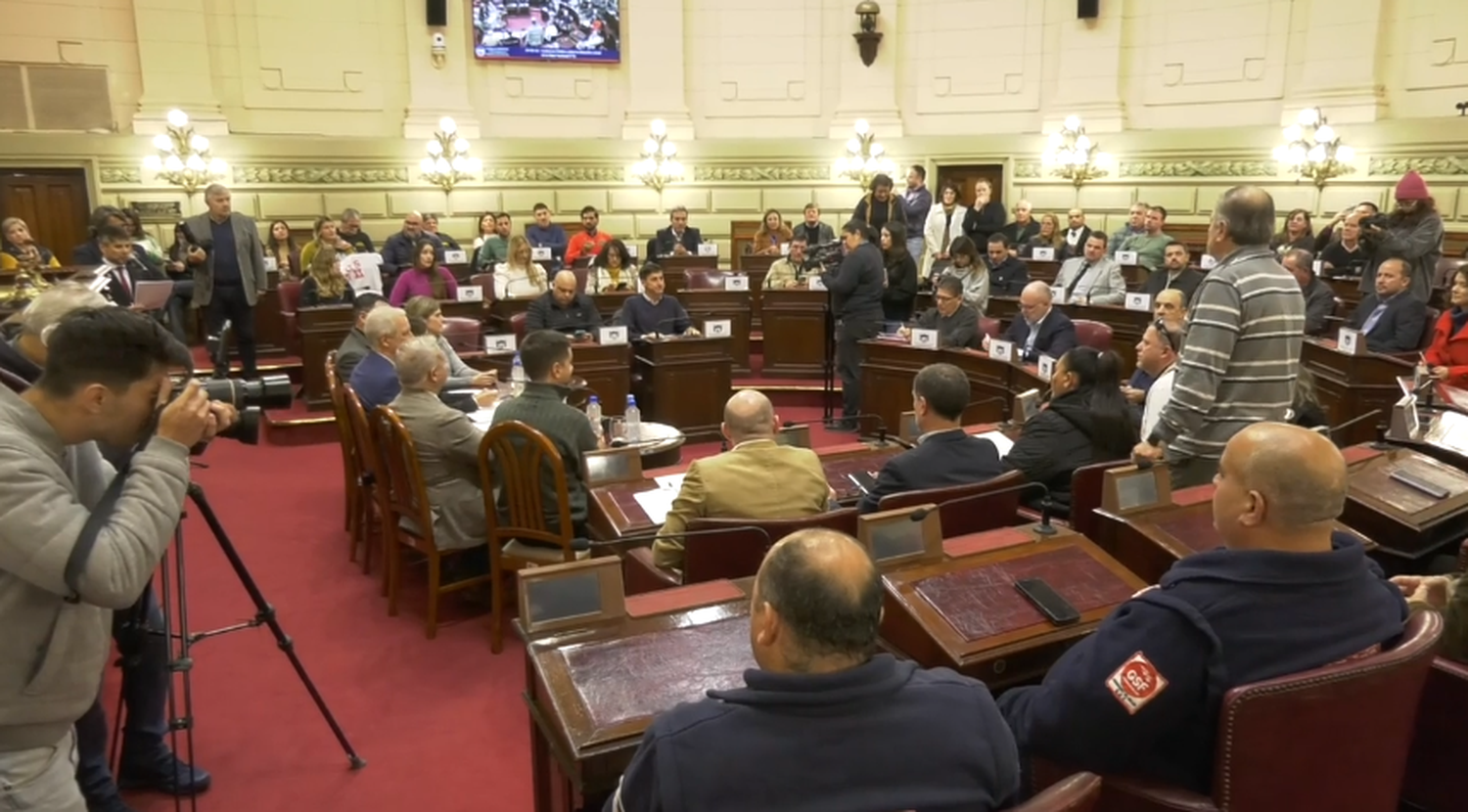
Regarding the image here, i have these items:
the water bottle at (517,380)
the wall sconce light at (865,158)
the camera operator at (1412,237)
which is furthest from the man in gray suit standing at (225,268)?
the camera operator at (1412,237)

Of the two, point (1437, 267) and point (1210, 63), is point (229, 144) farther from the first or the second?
point (1437, 267)

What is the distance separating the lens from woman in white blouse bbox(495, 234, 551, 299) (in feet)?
26.9

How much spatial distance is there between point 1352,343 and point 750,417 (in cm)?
434

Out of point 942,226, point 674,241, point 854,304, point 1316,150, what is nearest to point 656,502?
point 854,304

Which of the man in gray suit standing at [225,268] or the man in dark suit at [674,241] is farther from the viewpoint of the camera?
the man in dark suit at [674,241]

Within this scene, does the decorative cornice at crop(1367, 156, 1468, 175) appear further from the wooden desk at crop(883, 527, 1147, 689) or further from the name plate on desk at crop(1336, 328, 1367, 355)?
the wooden desk at crop(883, 527, 1147, 689)

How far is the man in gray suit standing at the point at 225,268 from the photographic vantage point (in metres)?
7.57

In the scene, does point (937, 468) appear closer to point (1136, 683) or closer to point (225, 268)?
point (1136, 683)

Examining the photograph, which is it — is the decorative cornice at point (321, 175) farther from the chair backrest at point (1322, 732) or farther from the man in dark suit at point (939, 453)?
the chair backrest at point (1322, 732)

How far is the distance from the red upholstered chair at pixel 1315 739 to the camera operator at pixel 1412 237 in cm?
652

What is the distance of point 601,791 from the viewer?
→ 1735mm

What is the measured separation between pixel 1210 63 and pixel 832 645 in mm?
11490

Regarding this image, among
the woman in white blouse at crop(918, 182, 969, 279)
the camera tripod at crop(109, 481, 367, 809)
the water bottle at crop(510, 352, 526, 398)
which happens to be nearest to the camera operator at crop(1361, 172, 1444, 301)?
the woman in white blouse at crop(918, 182, 969, 279)

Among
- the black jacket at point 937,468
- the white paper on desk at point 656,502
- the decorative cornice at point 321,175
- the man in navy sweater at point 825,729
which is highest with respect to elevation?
the decorative cornice at point 321,175
